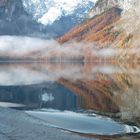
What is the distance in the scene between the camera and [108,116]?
53625mm

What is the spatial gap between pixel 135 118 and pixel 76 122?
816cm

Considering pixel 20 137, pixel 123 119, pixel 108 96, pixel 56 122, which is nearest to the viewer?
pixel 20 137

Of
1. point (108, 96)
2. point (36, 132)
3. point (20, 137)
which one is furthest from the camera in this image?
point (108, 96)

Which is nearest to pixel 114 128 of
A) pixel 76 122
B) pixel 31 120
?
pixel 76 122

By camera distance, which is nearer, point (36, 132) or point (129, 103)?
point (36, 132)

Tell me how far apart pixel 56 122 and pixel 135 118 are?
10231mm

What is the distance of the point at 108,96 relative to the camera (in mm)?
79438

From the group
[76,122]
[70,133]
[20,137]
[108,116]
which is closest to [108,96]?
[108,116]

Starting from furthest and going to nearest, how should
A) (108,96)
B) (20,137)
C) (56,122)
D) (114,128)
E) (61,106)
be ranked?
(108,96) < (61,106) < (56,122) < (114,128) < (20,137)

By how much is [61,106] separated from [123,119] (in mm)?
16964

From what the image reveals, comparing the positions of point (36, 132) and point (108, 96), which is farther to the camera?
point (108, 96)

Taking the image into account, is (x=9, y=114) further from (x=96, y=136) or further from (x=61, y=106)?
(x=61, y=106)

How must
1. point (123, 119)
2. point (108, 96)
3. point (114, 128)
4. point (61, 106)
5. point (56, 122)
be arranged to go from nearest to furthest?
point (114, 128), point (56, 122), point (123, 119), point (61, 106), point (108, 96)

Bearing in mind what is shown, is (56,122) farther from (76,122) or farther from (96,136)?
(96,136)
